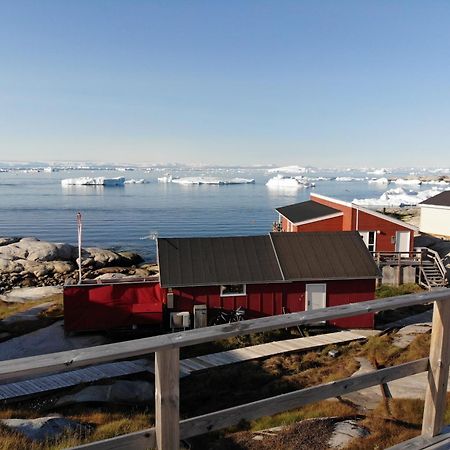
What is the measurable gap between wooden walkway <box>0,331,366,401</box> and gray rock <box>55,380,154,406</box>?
1091 mm

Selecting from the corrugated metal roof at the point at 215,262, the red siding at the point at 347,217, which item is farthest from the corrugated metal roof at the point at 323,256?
the red siding at the point at 347,217

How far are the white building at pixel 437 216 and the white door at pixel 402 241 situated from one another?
1304cm

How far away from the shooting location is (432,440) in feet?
12.7

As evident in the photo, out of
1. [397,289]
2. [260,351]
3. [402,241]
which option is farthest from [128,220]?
[260,351]

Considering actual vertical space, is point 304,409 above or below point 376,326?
above

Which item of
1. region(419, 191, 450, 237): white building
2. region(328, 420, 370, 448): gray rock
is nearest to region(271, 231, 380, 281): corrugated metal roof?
region(328, 420, 370, 448): gray rock

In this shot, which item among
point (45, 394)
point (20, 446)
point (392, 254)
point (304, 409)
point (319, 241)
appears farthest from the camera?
point (392, 254)

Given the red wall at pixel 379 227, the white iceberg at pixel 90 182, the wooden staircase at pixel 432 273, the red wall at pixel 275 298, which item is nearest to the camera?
the red wall at pixel 275 298

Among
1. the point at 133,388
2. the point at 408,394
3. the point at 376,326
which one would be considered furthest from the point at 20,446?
the point at 376,326

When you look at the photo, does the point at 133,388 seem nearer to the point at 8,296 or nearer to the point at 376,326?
the point at 376,326

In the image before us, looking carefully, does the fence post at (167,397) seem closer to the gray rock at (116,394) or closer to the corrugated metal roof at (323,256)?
the gray rock at (116,394)

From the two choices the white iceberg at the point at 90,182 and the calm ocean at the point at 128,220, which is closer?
the calm ocean at the point at 128,220

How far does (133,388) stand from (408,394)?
8367 mm

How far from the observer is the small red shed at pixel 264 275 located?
22.5 metres
